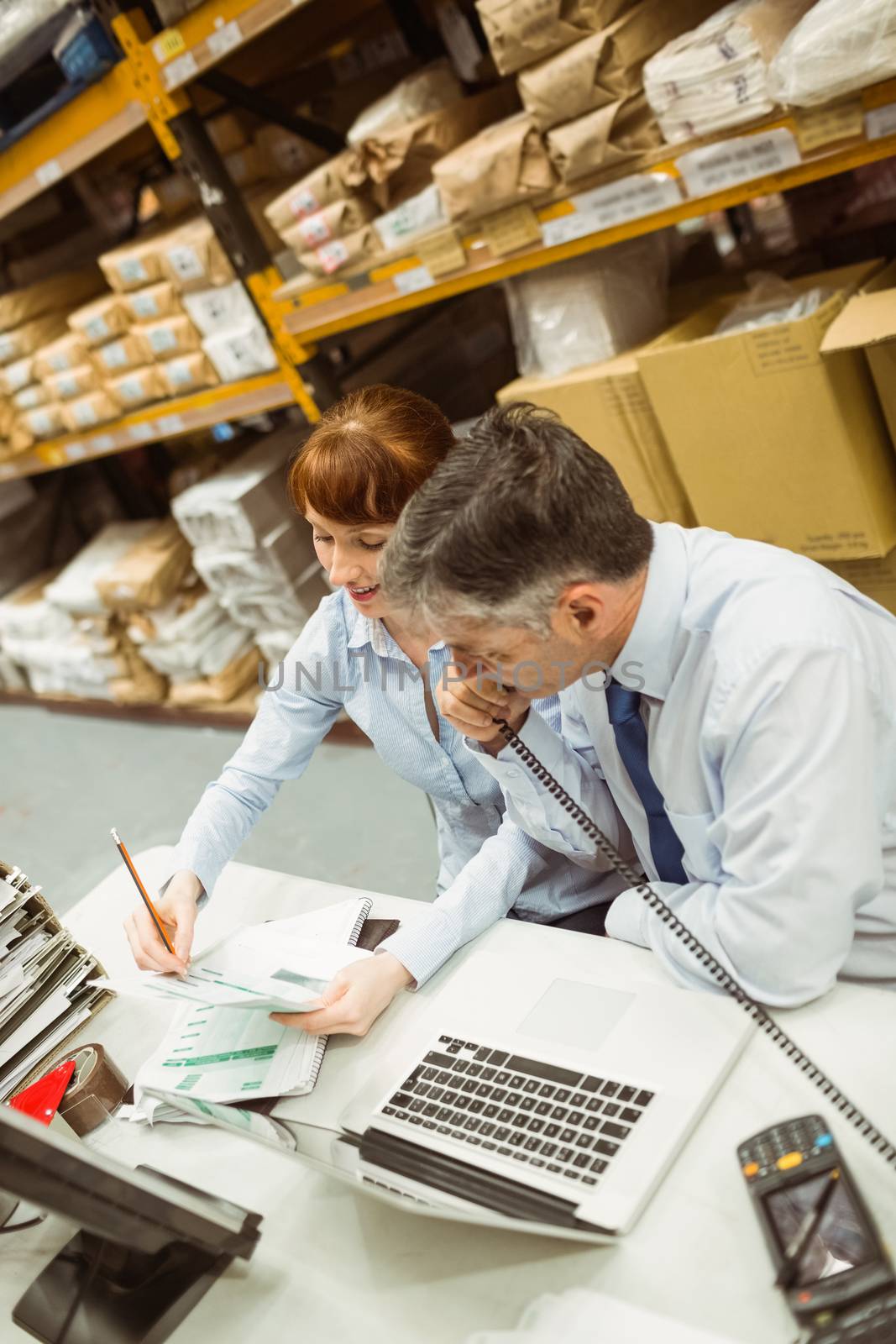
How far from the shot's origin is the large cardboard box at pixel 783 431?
74.5 inches

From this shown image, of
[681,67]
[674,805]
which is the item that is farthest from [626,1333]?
[681,67]

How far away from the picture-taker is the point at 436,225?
2324 mm

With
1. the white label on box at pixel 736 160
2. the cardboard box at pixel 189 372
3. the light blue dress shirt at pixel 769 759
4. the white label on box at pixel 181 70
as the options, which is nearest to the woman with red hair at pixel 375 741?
the light blue dress shirt at pixel 769 759

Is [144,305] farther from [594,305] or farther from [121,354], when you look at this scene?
[594,305]

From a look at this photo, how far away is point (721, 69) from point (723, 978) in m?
1.53

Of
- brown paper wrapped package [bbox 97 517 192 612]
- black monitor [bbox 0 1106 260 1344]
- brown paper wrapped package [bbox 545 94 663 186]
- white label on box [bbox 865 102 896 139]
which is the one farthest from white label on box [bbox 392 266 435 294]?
black monitor [bbox 0 1106 260 1344]

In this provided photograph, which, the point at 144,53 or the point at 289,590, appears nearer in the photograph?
the point at 144,53

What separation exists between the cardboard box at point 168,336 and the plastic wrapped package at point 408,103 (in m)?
0.94

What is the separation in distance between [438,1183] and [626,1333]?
0.22 meters

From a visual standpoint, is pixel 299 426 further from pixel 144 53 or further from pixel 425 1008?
pixel 425 1008

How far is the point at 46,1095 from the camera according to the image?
1357mm

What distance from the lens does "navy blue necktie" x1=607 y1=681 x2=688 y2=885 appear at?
4.04ft

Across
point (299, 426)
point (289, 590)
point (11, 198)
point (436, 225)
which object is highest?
point (11, 198)

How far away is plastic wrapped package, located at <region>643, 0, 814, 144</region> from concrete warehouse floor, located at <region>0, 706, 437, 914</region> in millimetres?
1819
